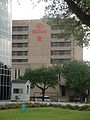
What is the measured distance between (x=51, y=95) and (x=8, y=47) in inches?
1869

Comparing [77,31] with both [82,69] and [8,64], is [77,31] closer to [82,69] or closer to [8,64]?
[8,64]

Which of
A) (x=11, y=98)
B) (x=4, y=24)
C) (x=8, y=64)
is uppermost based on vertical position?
(x=4, y=24)

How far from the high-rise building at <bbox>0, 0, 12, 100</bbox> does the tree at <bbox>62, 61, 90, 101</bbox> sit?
23.8 meters

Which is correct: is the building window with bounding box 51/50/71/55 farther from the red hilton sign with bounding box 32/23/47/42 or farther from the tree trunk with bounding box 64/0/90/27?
the tree trunk with bounding box 64/0/90/27

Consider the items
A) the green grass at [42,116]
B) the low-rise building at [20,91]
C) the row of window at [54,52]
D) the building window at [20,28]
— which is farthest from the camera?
the building window at [20,28]

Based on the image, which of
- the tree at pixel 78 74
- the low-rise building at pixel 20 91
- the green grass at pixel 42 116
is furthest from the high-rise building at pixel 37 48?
the green grass at pixel 42 116

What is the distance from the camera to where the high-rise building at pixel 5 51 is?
2598 inches

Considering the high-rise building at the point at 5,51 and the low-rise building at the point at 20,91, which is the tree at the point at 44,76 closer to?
the low-rise building at the point at 20,91

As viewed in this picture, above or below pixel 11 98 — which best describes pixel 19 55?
above

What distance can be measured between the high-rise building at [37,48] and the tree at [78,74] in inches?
1120

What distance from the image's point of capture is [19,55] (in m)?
127

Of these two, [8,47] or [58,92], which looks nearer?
[8,47]

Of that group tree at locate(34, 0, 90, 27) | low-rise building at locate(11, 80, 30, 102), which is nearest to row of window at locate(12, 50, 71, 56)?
low-rise building at locate(11, 80, 30, 102)

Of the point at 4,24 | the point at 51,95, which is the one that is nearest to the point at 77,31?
the point at 4,24
